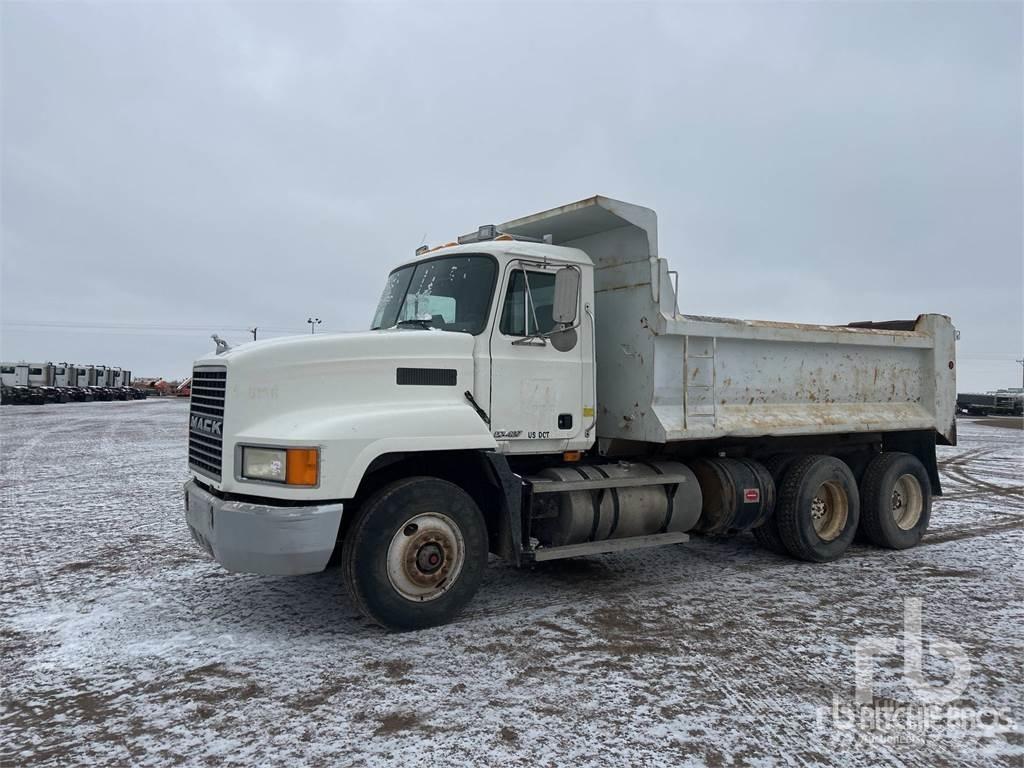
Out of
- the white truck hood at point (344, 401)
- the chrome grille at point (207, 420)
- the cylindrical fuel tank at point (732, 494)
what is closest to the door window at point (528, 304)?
the white truck hood at point (344, 401)

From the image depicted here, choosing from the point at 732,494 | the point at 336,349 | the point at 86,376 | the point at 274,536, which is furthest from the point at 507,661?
the point at 86,376

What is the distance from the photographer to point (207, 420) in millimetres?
5328

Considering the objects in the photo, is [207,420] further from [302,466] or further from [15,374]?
[15,374]

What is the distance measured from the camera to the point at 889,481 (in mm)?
8062

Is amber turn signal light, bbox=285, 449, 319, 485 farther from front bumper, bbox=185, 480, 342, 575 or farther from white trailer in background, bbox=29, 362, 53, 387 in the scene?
white trailer in background, bbox=29, 362, 53, 387

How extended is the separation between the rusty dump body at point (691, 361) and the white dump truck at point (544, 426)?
2 centimetres

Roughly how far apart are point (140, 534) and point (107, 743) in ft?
17.1

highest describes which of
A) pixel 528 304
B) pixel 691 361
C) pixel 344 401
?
pixel 528 304

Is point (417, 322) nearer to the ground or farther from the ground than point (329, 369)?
farther from the ground

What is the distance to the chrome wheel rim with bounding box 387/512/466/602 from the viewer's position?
5043 millimetres

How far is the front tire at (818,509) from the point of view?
728 centimetres

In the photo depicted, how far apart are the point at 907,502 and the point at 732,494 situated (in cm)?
290

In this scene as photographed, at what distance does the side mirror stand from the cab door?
16.2 inches

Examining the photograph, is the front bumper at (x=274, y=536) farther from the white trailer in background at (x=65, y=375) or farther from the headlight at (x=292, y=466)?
the white trailer in background at (x=65, y=375)
